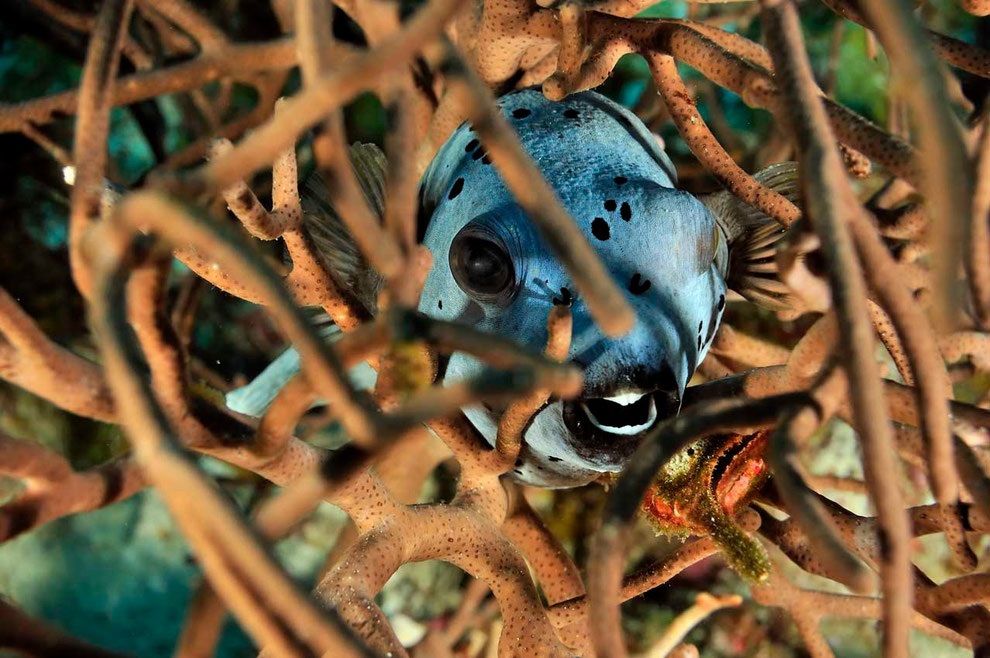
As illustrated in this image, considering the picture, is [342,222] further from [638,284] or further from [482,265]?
[638,284]

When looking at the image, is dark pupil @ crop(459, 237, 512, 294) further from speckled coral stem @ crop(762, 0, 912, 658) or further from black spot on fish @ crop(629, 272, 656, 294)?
speckled coral stem @ crop(762, 0, 912, 658)

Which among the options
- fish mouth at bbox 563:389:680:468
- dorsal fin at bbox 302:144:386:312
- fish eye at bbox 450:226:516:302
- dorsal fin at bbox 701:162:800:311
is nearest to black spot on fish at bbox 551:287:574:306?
fish eye at bbox 450:226:516:302

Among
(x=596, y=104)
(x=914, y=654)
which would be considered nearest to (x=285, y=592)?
(x=596, y=104)

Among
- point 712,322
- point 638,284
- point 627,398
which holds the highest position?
point 638,284

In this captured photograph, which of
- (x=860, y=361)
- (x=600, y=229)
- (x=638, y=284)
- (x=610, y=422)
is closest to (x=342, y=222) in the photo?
(x=600, y=229)

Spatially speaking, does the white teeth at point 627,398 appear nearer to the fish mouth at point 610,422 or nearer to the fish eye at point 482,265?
the fish mouth at point 610,422

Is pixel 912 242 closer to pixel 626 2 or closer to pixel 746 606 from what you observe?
pixel 626 2
